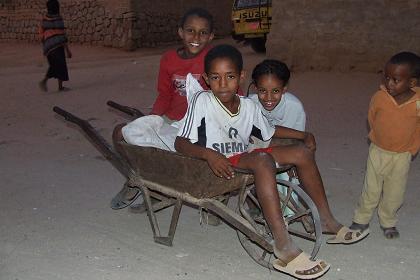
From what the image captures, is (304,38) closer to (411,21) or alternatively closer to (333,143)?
(411,21)

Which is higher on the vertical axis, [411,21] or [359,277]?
[411,21]

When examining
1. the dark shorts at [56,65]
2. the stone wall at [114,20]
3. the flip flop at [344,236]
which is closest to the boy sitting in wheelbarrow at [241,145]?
the flip flop at [344,236]

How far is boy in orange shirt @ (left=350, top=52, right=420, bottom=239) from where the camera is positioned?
3.41m

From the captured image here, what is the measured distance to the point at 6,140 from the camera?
21.7ft

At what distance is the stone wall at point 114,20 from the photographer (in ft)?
56.7

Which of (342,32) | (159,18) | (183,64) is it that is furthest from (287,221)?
(159,18)

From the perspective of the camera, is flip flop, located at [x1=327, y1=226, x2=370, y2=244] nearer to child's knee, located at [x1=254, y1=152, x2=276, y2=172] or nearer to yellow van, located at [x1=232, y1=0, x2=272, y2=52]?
child's knee, located at [x1=254, y1=152, x2=276, y2=172]

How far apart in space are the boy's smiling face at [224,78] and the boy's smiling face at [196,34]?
1.81 ft

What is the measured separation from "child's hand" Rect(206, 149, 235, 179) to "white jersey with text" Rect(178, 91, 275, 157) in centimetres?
21

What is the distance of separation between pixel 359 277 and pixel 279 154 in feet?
2.65

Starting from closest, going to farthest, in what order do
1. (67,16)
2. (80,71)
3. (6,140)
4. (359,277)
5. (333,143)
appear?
(359,277)
(333,143)
(6,140)
(80,71)
(67,16)

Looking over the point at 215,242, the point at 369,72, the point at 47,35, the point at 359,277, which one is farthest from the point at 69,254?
the point at 47,35

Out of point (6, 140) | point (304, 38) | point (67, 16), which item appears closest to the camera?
point (6, 140)

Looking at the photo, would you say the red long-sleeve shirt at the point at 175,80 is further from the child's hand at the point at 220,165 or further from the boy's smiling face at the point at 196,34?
the child's hand at the point at 220,165
